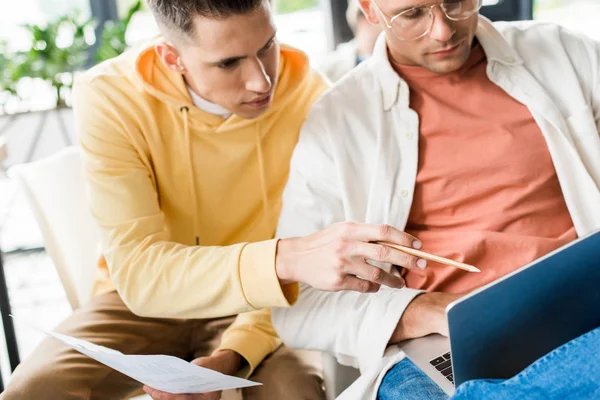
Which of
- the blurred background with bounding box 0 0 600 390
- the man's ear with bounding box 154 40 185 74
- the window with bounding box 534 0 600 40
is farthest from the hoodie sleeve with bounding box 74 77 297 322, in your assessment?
the window with bounding box 534 0 600 40

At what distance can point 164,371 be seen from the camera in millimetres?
1200

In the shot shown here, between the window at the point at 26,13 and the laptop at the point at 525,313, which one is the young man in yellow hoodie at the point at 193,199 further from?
the window at the point at 26,13

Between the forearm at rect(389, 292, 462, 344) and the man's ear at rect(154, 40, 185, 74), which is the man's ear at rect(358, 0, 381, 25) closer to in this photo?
the man's ear at rect(154, 40, 185, 74)

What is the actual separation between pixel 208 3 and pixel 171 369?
2.32 feet

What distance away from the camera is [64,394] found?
150 centimetres

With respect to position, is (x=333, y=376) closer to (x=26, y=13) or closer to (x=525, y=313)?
(x=525, y=313)

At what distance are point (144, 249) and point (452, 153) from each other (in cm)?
65

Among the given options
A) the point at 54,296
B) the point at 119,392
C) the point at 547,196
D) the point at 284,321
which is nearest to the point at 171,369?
the point at 284,321

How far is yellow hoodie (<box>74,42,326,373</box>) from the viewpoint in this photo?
4.95 ft

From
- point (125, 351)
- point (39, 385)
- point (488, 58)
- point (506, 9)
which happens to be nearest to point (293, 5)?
point (506, 9)

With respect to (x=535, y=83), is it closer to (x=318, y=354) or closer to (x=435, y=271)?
(x=435, y=271)

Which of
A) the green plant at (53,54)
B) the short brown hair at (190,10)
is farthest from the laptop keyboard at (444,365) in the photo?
the green plant at (53,54)

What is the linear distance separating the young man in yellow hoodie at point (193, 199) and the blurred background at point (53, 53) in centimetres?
166

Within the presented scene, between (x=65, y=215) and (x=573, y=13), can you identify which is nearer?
(x=65, y=215)
